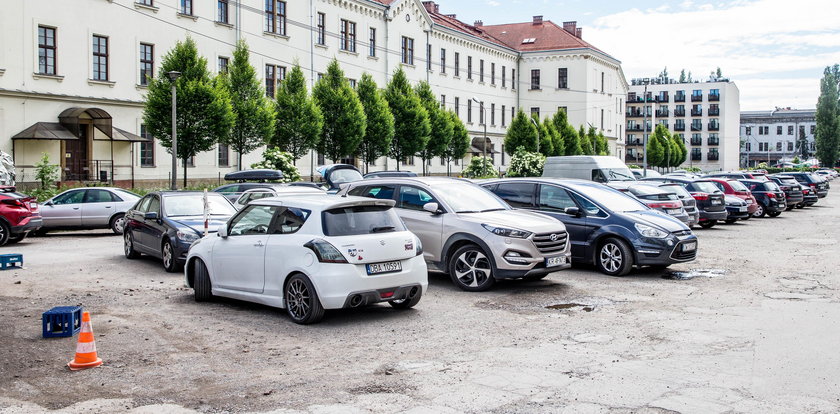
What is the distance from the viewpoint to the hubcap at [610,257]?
14.2m

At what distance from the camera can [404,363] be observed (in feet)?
25.6

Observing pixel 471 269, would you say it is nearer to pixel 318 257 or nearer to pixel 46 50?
pixel 318 257

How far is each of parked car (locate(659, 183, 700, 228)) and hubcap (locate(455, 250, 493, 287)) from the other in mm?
10918

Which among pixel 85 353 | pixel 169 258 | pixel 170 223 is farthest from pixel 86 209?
pixel 85 353

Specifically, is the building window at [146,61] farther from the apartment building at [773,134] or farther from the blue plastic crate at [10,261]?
the apartment building at [773,134]

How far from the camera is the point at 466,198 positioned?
1322 cm

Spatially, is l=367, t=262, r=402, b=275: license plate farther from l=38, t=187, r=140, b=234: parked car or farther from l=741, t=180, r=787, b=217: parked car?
l=741, t=180, r=787, b=217: parked car

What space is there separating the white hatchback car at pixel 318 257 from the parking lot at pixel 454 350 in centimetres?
36

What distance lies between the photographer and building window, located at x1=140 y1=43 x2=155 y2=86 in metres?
38.2

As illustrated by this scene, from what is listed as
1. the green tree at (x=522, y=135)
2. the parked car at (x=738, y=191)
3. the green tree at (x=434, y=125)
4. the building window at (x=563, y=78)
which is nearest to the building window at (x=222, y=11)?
the green tree at (x=434, y=125)

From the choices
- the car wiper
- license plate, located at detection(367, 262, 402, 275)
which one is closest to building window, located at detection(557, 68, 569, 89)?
the car wiper

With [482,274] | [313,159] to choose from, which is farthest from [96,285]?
[313,159]

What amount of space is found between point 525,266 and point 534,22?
253 ft

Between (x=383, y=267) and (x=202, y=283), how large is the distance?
116 inches
